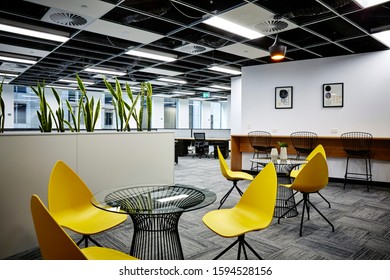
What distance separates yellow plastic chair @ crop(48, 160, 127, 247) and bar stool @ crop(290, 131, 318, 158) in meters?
4.25

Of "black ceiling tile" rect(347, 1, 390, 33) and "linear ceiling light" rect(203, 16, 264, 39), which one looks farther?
"linear ceiling light" rect(203, 16, 264, 39)

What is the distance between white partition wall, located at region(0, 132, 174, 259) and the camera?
83.5 inches

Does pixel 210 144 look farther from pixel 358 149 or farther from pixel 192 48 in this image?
pixel 358 149

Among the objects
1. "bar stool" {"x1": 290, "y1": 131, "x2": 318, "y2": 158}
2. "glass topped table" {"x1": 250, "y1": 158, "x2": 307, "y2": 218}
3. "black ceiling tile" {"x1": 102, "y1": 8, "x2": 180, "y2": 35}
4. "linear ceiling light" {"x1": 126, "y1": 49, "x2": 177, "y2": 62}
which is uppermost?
"black ceiling tile" {"x1": 102, "y1": 8, "x2": 180, "y2": 35}

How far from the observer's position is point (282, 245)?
2412 mm

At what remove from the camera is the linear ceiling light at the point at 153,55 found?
5726mm

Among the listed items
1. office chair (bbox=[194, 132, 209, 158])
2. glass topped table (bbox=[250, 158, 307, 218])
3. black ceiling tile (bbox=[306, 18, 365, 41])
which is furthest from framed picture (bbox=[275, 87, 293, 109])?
office chair (bbox=[194, 132, 209, 158])

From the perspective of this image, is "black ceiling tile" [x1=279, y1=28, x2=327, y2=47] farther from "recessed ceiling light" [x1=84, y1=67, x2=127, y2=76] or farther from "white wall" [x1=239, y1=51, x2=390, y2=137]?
"recessed ceiling light" [x1=84, y1=67, x2=127, y2=76]

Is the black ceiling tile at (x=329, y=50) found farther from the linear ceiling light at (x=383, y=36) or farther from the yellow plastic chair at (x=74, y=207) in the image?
the yellow plastic chair at (x=74, y=207)

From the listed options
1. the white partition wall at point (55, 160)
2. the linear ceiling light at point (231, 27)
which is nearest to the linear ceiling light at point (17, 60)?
the linear ceiling light at point (231, 27)
